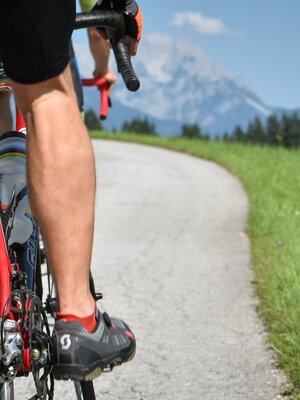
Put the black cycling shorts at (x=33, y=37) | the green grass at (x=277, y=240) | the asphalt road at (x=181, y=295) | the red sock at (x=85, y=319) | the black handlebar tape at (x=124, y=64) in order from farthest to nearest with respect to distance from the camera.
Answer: the green grass at (x=277, y=240)
the asphalt road at (x=181, y=295)
the black handlebar tape at (x=124, y=64)
the red sock at (x=85, y=319)
the black cycling shorts at (x=33, y=37)

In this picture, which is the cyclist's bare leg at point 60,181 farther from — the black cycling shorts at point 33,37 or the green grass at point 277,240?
the green grass at point 277,240

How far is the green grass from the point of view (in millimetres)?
3348

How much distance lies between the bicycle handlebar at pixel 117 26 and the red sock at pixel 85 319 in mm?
514

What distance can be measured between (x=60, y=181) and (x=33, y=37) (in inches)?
11.3

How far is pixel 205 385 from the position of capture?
2.95m

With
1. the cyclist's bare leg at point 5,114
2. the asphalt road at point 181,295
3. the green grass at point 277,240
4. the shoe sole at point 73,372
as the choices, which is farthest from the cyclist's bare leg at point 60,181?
the green grass at point 277,240

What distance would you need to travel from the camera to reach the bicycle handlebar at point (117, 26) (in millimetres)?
1708

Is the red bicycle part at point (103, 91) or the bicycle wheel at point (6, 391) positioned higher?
the bicycle wheel at point (6, 391)

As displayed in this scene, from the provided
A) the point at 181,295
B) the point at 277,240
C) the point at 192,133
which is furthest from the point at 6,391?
the point at 192,133

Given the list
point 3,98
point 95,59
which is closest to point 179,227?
point 95,59

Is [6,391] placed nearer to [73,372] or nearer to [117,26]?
[73,372]

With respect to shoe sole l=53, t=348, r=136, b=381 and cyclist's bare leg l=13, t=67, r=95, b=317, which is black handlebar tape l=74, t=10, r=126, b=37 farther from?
shoe sole l=53, t=348, r=136, b=381

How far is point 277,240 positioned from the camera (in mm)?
5629

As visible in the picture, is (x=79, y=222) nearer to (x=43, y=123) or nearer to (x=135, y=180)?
(x=43, y=123)
